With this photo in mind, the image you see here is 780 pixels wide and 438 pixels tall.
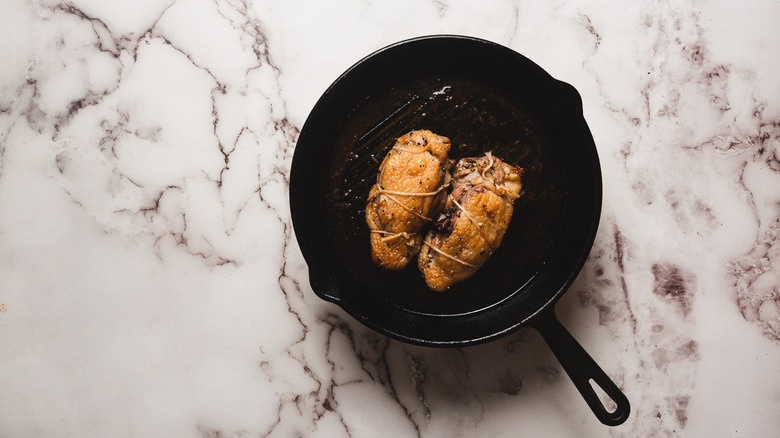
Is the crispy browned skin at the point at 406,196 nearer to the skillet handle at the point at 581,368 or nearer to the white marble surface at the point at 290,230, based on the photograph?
the white marble surface at the point at 290,230

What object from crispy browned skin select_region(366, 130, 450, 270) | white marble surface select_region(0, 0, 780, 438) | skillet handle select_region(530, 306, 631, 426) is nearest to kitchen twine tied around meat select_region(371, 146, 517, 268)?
crispy browned skin select_region(366, 130, 450, 270)

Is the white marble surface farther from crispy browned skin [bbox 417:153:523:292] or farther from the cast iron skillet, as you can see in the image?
crispy browned skin [bbox 417:153:523:292]

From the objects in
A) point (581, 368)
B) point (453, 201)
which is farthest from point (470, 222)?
point (581, 368)

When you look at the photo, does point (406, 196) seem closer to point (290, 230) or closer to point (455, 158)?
point (455, 158)

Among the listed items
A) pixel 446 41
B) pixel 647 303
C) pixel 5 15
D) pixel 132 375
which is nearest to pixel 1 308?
pixel 132 375

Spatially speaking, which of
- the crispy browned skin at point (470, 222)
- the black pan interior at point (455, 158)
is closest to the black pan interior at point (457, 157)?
the black pan interior at point (455, 158)

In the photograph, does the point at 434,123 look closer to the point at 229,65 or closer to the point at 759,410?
the point at 229,65
